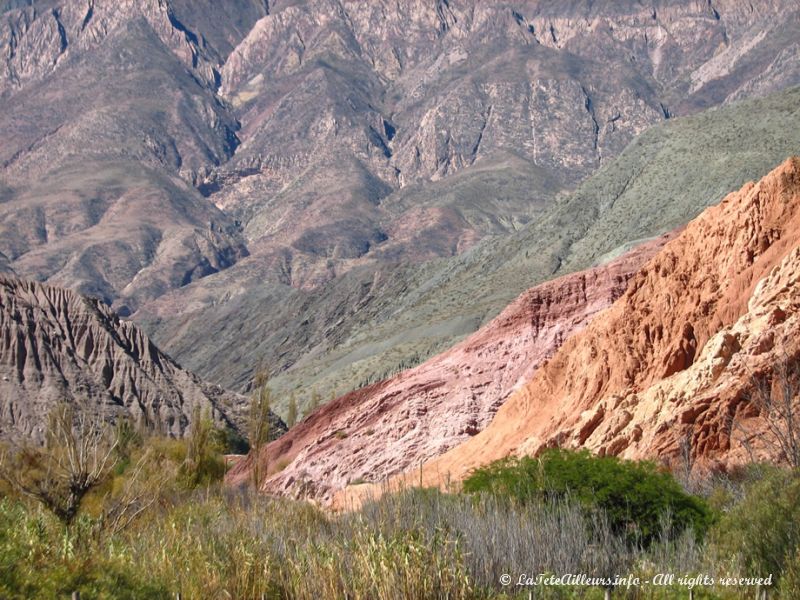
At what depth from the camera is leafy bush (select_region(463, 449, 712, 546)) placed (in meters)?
18.1

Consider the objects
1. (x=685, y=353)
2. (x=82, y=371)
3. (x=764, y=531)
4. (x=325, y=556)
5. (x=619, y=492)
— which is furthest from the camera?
(x=82, y=371)

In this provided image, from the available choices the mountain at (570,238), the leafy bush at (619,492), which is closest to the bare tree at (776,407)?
the leafy bush at (619,492)

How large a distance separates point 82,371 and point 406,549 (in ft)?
202

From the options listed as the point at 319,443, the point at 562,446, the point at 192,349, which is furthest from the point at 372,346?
the point at 192,349

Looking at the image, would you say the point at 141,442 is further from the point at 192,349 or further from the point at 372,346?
the point at 192,349

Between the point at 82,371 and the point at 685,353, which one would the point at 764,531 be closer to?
the point at 685,353

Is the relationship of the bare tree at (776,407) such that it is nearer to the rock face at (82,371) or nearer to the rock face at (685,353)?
the rock face at (685,353)

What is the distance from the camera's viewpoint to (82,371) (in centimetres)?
6931

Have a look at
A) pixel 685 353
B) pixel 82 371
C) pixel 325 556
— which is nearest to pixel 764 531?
pixel 325 556

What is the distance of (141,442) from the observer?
51.2 meters

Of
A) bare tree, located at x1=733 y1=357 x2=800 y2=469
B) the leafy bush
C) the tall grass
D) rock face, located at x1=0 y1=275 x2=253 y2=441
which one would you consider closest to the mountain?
rock face, located at x1=0 y1=275 x2=253 y2=441

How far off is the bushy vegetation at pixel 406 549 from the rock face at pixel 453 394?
19.5m

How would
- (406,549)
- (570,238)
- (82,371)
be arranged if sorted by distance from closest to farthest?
1. (406,549)
2. (82,371)
3. (570,238)

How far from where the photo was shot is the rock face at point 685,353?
23328 mm
